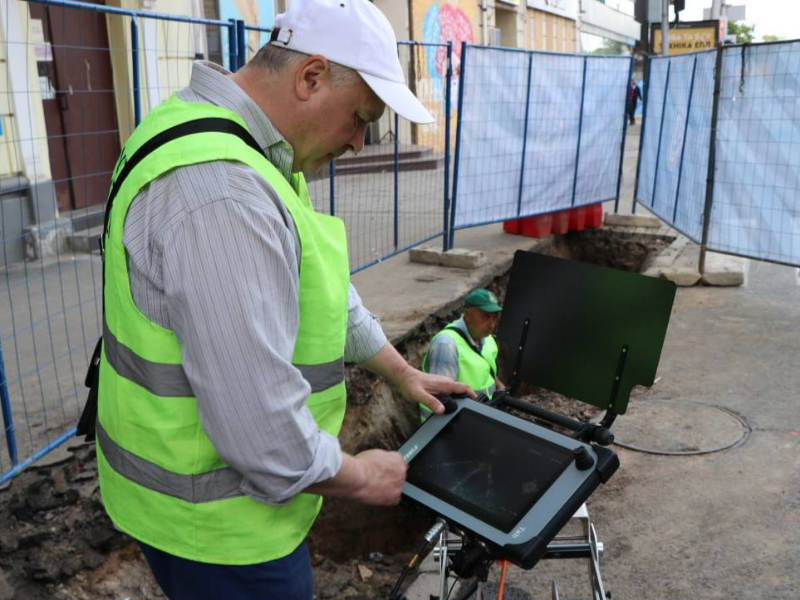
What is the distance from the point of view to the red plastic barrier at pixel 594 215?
962 centimetres

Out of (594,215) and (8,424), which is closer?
(8,424)

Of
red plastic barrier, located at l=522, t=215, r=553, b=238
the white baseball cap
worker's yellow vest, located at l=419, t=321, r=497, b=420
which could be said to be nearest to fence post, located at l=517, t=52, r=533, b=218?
red plastic barrier, located at l=522, t=215, r=553, b=238

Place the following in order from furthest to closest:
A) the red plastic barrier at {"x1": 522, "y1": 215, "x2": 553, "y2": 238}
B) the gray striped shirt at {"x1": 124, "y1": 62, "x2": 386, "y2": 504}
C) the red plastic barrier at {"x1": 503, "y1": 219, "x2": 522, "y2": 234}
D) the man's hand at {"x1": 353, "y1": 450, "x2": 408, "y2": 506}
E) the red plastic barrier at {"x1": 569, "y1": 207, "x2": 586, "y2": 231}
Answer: the red plastic barrier at {"x1": 569, "y1": 207, "x2": 586, "y2": 231}, the red plastic barrier at {"x1": 503, "y1": 219, "x2": 522, "y2": 234}, the red plastic barrier at {"x1": 522, "y1": 215, "x2": 553, "y2": 238}, the man's hand at {"x1": 353, "y1": 450, "x2": 408, "y2": 506}, the gray striped shirt at {"x1": 124, "y1": 62, "x2": 386, "y2": 504}

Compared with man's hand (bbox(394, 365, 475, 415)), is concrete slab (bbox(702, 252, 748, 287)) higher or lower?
lower

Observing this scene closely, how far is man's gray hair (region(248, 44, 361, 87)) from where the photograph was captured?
1561mm

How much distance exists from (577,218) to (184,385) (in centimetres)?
842

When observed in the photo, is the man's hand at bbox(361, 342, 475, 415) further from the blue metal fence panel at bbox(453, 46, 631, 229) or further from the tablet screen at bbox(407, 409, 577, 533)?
the blue metal fence panel at bbox(453, 46, 631, 229)

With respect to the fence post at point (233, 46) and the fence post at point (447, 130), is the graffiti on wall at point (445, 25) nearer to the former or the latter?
the fence post at point (447, 130)

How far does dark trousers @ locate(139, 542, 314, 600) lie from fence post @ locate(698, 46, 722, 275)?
6.93 m

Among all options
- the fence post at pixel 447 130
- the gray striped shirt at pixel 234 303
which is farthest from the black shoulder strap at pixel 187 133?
the fence post at pixel 447 130

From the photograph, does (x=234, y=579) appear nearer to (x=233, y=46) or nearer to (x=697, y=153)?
(x=233, y=46)

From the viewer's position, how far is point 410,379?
2.25 metres

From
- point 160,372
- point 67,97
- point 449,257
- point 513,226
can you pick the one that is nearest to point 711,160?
point 513,226

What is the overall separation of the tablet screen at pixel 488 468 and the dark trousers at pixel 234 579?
14.6 inches
